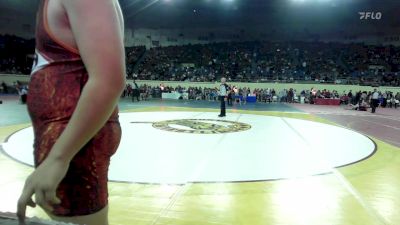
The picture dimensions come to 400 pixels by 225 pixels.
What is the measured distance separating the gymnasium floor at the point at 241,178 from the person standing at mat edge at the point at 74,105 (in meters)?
2.29

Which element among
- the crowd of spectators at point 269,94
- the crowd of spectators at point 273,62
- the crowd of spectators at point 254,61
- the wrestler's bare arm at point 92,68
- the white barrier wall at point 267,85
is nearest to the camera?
the wrestler's bare arm at point 92,68

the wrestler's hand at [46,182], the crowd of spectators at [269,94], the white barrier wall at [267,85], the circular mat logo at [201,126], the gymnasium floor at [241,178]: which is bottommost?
the gymnasium floor at [241,178]

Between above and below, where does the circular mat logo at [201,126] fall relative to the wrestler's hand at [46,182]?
below

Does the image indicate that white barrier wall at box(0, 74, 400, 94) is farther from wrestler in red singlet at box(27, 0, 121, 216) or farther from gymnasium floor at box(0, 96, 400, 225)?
wrestler in red singlet at box(27, 0, 121, 216)

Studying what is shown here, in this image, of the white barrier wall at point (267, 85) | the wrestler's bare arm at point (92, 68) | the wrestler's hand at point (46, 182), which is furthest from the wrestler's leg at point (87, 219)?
the white barrier wall at point (267, 85)

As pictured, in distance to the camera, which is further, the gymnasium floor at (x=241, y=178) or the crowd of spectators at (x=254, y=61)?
the crowd of spectators at (x=254, y=61)

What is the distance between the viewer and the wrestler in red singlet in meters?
1.13

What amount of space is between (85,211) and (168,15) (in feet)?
101

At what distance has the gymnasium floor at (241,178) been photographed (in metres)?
3.62

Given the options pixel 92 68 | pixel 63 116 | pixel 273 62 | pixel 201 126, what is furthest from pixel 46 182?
pixel 273 62

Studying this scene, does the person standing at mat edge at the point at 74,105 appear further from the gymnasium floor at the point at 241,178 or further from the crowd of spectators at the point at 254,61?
the crowd of spectators at the point at 254,61

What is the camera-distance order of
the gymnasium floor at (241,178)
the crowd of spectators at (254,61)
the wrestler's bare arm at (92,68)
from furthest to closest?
the crowd of spectators at (254,61), the gymnasium floor at (241,178), the wrestler's bare arm at (92,68)

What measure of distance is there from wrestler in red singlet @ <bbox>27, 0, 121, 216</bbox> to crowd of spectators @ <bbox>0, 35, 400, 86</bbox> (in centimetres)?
2638

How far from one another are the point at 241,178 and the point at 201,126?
5.05m
